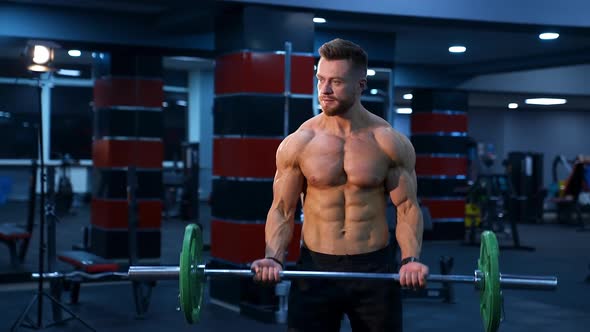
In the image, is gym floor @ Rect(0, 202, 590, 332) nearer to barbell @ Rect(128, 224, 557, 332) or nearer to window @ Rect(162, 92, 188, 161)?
barbell @ Rect(128, 224, 557, 332)

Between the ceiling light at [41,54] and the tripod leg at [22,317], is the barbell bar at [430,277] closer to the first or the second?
the tripod leg at [22,317]

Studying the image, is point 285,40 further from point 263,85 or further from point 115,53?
point 115,53

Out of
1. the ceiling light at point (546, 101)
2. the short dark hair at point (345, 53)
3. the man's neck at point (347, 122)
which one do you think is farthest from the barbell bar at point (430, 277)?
the ceiling light at point (546, 101)

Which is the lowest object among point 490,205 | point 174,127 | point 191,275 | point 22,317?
point 22,317

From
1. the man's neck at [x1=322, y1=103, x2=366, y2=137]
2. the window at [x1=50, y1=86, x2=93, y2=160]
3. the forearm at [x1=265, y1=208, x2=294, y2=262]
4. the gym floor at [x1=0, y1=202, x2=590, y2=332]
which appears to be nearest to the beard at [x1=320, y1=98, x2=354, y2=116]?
the man's neck at [x1=322, y1=103, x2=366, y2=137]

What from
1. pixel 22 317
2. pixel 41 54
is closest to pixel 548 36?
pixel 41 54

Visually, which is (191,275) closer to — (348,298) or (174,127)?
(348,298)

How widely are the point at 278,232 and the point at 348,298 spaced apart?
1.07ft

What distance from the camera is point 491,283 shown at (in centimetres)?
259

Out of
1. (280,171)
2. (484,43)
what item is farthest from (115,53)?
(280,171)

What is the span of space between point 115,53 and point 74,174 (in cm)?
833

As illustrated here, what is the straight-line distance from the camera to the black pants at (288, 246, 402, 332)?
2.79m

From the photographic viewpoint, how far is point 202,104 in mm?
16172

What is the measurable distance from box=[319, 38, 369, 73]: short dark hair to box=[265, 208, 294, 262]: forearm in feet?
1.81
